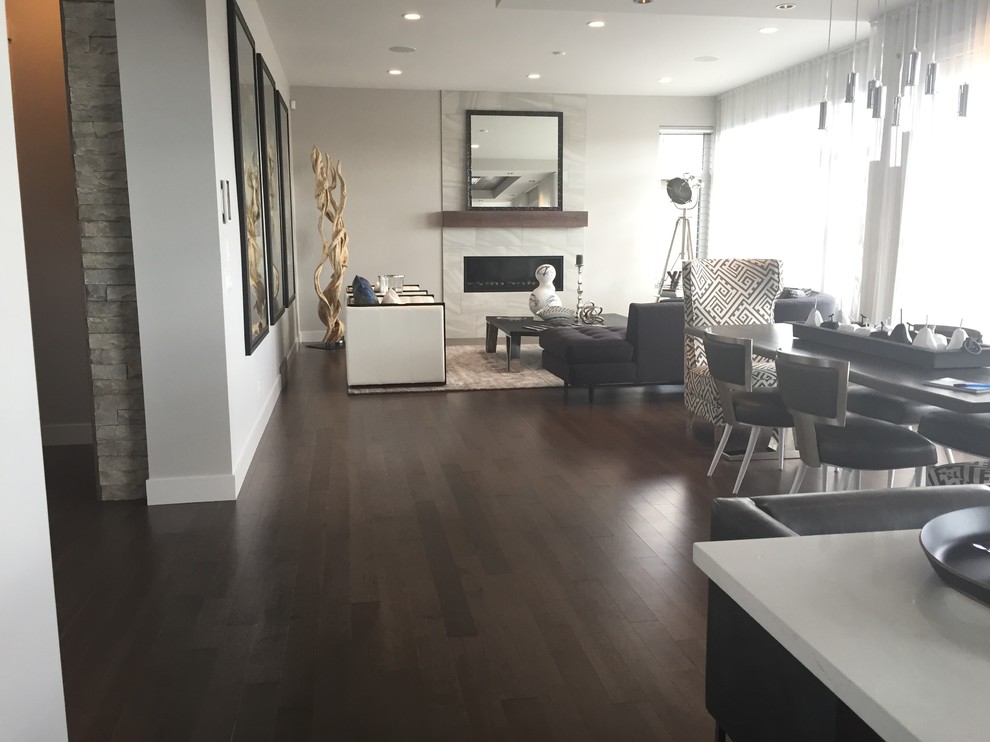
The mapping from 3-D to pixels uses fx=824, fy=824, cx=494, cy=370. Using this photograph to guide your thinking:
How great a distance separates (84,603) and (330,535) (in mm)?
954

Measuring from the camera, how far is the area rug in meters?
6.56

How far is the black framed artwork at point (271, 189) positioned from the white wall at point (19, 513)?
163 inches

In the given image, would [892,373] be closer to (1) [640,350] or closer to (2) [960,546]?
(2) [960,546]

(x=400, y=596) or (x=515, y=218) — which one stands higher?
(x=515, y=218)

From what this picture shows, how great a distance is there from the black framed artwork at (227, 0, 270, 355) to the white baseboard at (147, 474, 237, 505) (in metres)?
0.89

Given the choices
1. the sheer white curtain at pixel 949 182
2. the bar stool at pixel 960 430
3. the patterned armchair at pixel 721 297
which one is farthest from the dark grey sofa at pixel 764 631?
the sheer white curtain at pixel 949 182

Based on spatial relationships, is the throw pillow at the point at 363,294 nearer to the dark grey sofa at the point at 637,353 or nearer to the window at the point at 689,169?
the dark grey sofa at the point at 637,353

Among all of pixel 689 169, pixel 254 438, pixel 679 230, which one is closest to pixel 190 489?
pixel 254 438

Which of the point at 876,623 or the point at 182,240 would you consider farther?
the point at 182,240

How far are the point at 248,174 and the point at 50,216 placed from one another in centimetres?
113

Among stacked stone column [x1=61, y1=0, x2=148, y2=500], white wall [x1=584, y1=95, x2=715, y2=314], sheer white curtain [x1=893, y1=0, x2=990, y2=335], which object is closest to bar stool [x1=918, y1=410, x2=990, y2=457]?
sheer white curtain [x1=893, y1=0, x2=990, y2=335]

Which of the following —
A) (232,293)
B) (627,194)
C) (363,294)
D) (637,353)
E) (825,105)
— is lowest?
(637,353)

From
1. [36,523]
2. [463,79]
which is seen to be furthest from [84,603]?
[463,79]

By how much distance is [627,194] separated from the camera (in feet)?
33.7
